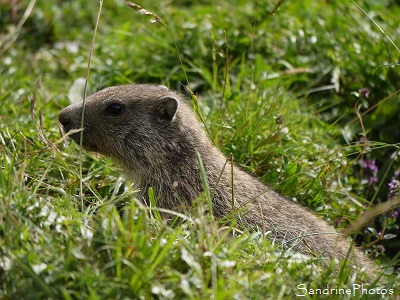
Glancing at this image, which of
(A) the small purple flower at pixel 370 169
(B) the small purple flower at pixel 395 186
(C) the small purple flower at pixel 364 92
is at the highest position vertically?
(C) the small purple flower at pixel 364 92

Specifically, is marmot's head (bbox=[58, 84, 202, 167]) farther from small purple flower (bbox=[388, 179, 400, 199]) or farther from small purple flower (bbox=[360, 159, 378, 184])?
small purple flower (bbox=[360, 159, 378, 184])

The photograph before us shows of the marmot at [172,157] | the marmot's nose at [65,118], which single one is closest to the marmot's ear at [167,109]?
the marmot at [172,157]

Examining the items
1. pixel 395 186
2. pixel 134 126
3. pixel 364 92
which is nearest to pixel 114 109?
pixel 134 126

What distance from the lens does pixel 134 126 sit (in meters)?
5.47

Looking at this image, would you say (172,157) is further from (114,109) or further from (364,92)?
(364,92)

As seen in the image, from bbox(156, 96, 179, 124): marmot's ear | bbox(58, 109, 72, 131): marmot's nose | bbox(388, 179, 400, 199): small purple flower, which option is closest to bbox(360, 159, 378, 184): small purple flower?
bbox(388, 179, 400, 199): small purple flower

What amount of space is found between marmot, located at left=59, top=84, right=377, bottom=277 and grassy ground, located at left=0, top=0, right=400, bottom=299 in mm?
259

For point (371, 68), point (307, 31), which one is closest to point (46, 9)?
point (307, 31)

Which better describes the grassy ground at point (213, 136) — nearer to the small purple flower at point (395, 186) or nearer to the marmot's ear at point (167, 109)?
the small purple flower at point (395, 186)

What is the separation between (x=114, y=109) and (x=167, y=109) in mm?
458

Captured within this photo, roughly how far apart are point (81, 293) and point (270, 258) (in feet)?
4.00

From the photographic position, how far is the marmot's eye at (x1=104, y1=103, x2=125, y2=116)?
5.51 metres

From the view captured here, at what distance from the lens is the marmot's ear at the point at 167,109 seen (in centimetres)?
542

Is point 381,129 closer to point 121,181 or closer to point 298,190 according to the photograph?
point 298,190
